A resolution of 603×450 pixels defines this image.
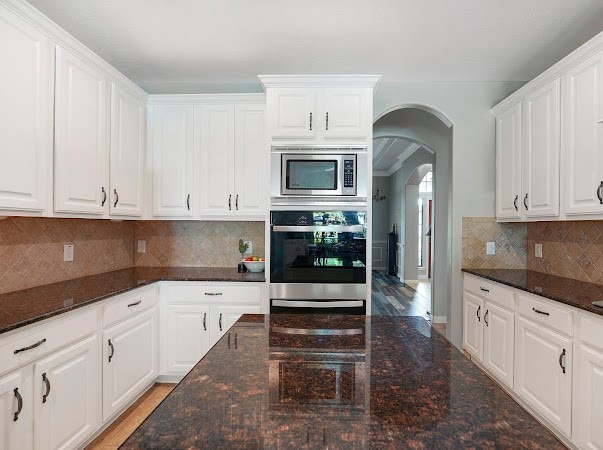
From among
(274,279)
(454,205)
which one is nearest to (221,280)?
(274,279)

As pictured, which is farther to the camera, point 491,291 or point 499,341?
point 491,291

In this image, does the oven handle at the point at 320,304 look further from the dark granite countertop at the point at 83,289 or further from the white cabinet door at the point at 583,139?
the white cabinet door at the point at 583,139

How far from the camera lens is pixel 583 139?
225cm

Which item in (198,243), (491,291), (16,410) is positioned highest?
(198,243)

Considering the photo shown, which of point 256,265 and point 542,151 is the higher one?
point 542,151

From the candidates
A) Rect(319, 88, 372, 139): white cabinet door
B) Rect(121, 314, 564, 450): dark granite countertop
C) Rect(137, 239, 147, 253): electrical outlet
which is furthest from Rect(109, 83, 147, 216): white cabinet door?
Rect(121, 314, 564, 450): dark granite countertop

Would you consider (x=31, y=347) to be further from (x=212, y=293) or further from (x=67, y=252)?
(x=212, y=293)

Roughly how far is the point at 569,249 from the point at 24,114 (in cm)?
377

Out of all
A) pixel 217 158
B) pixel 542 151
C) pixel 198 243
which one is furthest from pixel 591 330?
pixel 198 243

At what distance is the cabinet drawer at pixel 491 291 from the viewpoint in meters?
2.63

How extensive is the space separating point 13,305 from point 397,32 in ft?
9.45

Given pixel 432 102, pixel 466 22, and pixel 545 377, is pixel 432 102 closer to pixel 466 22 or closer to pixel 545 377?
pixel 466 22

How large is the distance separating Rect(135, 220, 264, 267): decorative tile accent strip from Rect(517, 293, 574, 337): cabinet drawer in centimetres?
220

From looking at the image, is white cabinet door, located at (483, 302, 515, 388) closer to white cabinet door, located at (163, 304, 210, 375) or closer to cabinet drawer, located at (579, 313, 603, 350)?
cabinet drawer, located at (579, 313, 603, 350)
